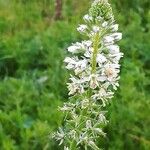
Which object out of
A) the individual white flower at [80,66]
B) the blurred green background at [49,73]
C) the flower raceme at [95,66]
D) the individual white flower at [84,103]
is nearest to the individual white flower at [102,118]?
the flower raceme at [95,66]

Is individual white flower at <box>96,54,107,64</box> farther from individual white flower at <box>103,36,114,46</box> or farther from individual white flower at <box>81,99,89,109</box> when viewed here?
individual white flower at <box>81,99,89,109</box>

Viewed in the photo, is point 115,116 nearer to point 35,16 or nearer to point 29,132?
point 29,132

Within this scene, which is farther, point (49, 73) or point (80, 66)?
point (49, 73)

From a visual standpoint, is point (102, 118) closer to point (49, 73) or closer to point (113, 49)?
point (113, 49)

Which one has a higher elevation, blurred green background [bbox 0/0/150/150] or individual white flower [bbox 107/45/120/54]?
individual white flower [bbox 107/45/120/54]

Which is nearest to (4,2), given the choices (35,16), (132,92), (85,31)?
(35,16)

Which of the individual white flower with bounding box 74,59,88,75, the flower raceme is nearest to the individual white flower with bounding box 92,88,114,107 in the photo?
the flower raceme

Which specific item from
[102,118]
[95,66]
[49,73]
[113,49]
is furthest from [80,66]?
[49,73]

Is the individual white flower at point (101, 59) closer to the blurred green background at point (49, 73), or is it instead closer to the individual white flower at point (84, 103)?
the individual white flower at point (84, 103)
